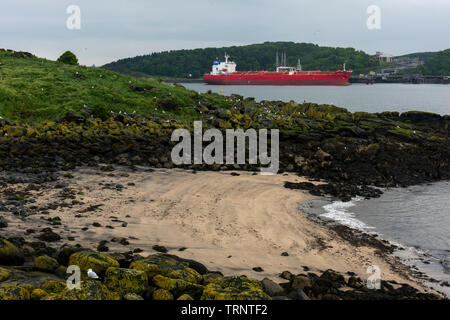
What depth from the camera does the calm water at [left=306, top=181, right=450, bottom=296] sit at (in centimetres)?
1421

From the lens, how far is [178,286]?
8336mm

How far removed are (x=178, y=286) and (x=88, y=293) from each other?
71.6 inches

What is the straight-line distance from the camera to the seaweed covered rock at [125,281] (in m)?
8.08

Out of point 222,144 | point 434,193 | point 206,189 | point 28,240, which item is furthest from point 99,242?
point 434,193

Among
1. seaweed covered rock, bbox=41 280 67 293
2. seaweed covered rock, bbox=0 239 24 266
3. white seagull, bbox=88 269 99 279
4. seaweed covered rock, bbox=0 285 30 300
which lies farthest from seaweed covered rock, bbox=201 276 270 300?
seaweed covered rock, bbox=0 239 24 266

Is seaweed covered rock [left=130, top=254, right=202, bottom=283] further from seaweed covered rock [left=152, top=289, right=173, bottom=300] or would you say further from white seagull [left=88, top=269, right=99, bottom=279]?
white seagull [left=88, top=269, right=99, bottom=279]

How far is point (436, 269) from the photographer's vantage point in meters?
13.4

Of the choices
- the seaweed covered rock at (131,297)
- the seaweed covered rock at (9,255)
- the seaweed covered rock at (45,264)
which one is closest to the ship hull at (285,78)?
the seaweed covered rock at (9,255)

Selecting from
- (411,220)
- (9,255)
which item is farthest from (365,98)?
(9,255)

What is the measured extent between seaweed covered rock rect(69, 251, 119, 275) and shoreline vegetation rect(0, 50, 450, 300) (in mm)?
24

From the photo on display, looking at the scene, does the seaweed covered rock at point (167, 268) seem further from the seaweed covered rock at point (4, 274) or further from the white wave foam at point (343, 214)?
the white wave foam at point (343, 214)

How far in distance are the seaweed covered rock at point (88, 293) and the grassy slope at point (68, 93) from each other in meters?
24.2

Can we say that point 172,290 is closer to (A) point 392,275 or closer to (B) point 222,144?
(A) point 392,275

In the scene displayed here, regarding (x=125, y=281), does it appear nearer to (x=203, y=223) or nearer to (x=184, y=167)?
(x=203, y=223)
